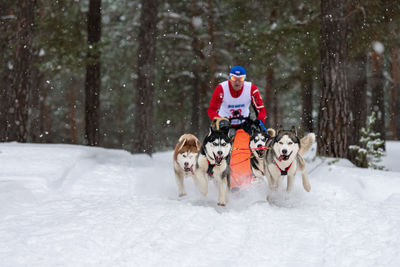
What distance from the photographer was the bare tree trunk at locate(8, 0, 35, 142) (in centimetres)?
955

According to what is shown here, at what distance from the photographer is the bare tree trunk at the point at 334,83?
883 centimetres

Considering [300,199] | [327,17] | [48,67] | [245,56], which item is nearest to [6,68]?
[48,67]

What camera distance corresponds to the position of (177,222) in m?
4.31

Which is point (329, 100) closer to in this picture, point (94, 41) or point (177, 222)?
point (177, 222)

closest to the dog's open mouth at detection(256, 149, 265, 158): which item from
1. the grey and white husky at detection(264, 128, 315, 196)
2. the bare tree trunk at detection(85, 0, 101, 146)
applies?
the grey and white husky at detection(264, 128, 315, 196)

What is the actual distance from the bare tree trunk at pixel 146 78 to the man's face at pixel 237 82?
575 centimetres

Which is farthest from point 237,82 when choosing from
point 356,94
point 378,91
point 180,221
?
point 378,91

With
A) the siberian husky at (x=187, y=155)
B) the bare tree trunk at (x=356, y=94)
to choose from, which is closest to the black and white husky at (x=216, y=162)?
the siberian husky at (x=187, y=155)

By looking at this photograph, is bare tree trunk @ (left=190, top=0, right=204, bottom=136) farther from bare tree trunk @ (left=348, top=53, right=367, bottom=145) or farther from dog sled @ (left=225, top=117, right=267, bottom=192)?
dog sled @ (left=225, top=117, right=267, bottom=192)

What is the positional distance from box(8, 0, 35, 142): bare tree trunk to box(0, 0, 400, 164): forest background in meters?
0.02

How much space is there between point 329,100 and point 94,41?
8371 mm

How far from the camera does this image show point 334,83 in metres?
8.83

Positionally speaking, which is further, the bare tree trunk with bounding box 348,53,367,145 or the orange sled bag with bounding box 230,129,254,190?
the bare tree trunk with bounding box 348,53,367,145

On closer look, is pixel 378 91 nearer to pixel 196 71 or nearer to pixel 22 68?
pixel 196 71
